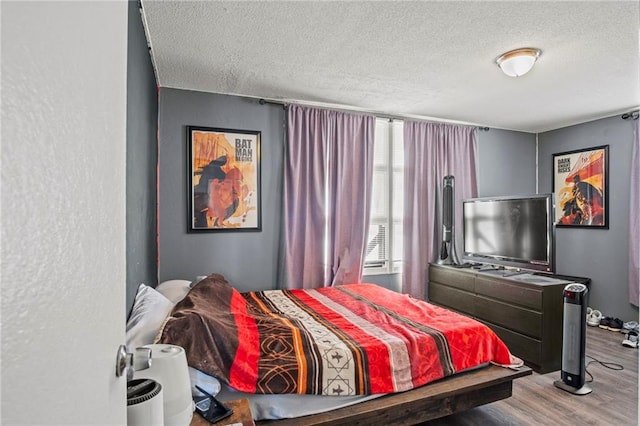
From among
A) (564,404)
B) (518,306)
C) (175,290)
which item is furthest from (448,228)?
(175,290)

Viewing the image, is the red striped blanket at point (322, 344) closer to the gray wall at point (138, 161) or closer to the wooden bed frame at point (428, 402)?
the wooden bed frame at point (428, 402)

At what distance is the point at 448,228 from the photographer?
4215 millimetres

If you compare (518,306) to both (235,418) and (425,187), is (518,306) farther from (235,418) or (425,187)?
(235,418)

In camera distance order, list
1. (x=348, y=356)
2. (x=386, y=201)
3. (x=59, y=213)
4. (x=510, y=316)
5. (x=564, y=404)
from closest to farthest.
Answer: (x=59, y=213) < (x=348, y=356) < (x=564, y=404) < (x=510, y=316) < (x=386, y=201)

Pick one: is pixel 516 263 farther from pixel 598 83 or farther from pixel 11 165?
pixel 11 165

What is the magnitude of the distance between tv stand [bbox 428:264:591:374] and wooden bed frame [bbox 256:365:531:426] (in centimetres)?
98

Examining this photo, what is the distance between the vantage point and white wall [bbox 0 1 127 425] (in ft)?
1.21

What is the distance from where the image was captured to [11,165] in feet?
1.20

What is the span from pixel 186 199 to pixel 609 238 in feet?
15.4

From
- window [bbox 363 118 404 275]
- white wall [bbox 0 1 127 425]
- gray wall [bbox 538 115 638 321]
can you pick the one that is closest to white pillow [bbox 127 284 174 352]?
white wall [bbox 0 1 127 425]

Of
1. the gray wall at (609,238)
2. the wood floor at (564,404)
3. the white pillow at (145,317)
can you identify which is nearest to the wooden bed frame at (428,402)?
the wood floor at (564,404)

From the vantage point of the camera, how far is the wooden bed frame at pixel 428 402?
1.84 m

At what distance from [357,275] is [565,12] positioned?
280 centimetres

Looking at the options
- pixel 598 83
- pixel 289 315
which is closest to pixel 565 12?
pixel 598 83
